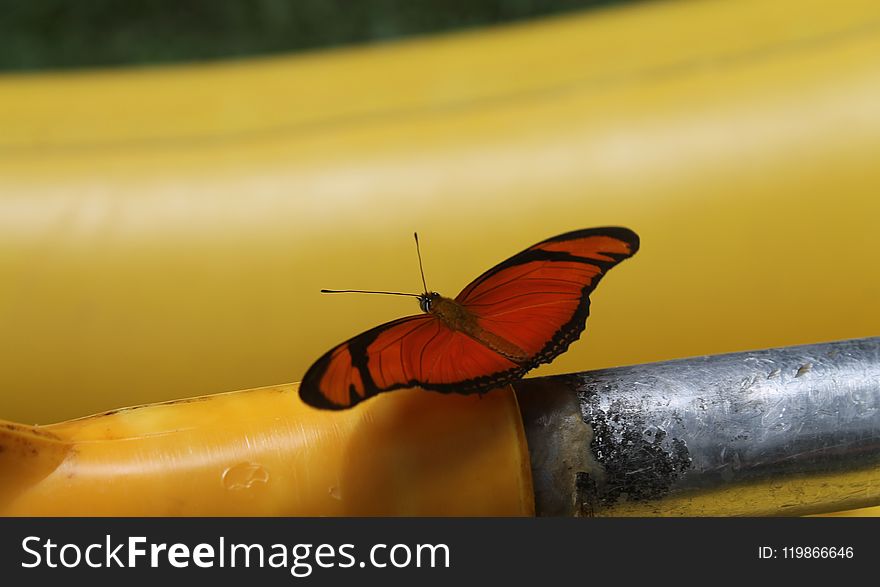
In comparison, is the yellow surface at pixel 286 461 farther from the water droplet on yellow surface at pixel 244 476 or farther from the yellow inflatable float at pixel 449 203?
the yellow inflatable float at pixel 449 203

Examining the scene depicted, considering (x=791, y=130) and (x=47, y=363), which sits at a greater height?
(x=791, y=130)

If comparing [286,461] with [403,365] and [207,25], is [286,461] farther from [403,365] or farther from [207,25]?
[207,25]

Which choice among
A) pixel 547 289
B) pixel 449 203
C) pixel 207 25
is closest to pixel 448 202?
pixel 449 203

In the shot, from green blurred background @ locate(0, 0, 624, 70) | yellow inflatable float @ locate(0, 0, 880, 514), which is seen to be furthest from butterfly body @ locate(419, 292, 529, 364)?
green blurred background @ locate(0, 0, 624, 70)
